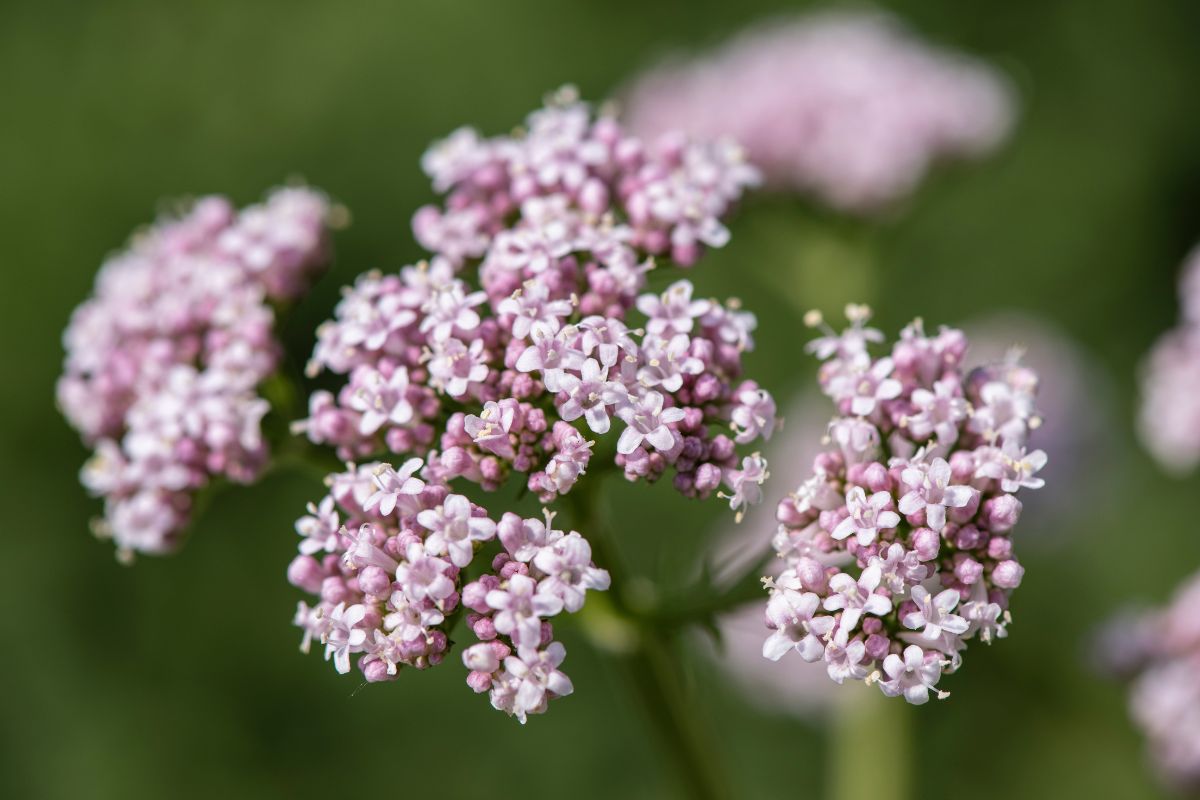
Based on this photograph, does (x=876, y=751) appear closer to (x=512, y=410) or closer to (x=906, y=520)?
(x=906, y=520)

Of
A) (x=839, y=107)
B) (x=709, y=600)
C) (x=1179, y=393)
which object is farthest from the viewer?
(x=839, y=107)

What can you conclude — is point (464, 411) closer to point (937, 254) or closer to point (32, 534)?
point (32, 534)

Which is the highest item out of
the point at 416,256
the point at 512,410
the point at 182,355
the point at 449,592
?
the point at 416,256

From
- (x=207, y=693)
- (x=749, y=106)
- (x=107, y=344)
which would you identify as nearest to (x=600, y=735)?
(x=207, y=693)

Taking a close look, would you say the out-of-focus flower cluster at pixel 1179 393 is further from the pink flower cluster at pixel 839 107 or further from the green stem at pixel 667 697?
the green stem at pixel 667 697

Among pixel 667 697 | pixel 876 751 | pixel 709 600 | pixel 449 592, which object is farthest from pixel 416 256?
pixel 449 592

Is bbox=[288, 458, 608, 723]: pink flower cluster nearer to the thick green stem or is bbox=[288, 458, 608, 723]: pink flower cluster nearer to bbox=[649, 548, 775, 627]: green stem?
bbox=[649, 548, 775, 627]: green stem
